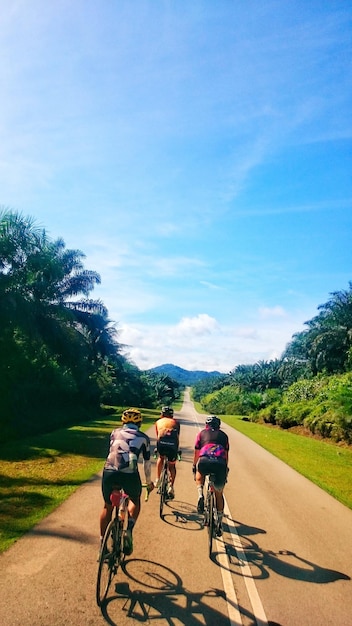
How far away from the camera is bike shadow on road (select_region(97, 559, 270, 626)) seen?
15.6ft

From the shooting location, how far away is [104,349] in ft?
146

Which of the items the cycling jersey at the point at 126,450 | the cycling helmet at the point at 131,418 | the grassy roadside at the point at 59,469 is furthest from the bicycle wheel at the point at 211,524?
the grassy roadside at the point at 59,469

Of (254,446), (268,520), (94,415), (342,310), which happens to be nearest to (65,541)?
(268,520)

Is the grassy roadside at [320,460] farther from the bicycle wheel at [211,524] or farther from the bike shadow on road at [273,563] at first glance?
the bicycle wheel at [211,524]

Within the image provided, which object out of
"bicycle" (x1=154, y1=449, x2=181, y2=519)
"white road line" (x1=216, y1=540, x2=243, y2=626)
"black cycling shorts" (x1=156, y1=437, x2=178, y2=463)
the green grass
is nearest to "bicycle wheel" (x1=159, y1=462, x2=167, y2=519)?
"bicycle" (x1=154, y1=449, x2=181, y2=519)

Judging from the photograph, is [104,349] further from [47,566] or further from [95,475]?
[47,566]

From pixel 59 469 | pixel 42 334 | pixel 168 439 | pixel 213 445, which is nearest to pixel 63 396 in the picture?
pixel 42 334

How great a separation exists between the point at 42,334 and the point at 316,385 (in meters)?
24.7

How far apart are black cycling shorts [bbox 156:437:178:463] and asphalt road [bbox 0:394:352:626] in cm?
117

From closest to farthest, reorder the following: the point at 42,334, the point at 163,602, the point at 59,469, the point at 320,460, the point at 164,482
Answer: the point at 163,602 < the point at 164,482 < the point at 59,469 < the point at 320,460 < the point at 42,334

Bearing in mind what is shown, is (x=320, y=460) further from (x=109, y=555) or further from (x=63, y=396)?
(x=63, y=396)

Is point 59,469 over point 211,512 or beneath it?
beneath

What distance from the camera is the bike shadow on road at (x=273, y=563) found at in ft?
20.1

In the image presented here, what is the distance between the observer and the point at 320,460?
58.3 feet
